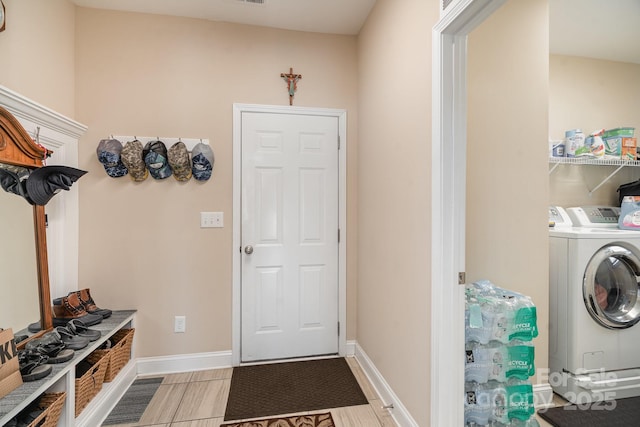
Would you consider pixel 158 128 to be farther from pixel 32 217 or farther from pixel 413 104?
pixel 413 104

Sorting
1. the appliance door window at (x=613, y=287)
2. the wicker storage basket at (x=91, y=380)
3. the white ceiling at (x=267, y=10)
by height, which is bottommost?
the wicker storage basket at (x=91, y=380)

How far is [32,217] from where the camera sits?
5.40 feet

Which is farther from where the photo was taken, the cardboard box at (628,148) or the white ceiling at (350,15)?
the cardboard box at (628,148)

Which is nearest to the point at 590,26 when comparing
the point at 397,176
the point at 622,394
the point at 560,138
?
the point at 560,138

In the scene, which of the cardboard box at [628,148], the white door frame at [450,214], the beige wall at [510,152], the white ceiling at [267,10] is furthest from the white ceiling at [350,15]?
the white door frame at [450,214]

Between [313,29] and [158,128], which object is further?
[313,29]

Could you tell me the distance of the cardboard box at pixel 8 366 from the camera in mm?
1159

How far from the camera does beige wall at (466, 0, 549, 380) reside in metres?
1.80

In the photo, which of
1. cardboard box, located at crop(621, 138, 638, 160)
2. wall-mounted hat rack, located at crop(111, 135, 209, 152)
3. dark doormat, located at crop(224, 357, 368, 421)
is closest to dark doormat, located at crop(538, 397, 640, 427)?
dark doormat, located at crop(224, 357, 368, 421)

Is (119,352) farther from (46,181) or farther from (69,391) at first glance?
(46,181)

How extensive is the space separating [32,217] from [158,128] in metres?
1.01

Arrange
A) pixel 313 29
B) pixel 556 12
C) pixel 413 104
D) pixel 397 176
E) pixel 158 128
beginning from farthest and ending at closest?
pixel 313 29 < pixel 158 128 < pixel 556 12 < pixel 397 176 < pixel 413 104

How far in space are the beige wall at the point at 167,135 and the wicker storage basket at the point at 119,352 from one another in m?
0.14

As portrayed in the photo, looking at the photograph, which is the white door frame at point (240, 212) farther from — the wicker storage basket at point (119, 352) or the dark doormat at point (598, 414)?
the dark doormat at point (598, 414)
